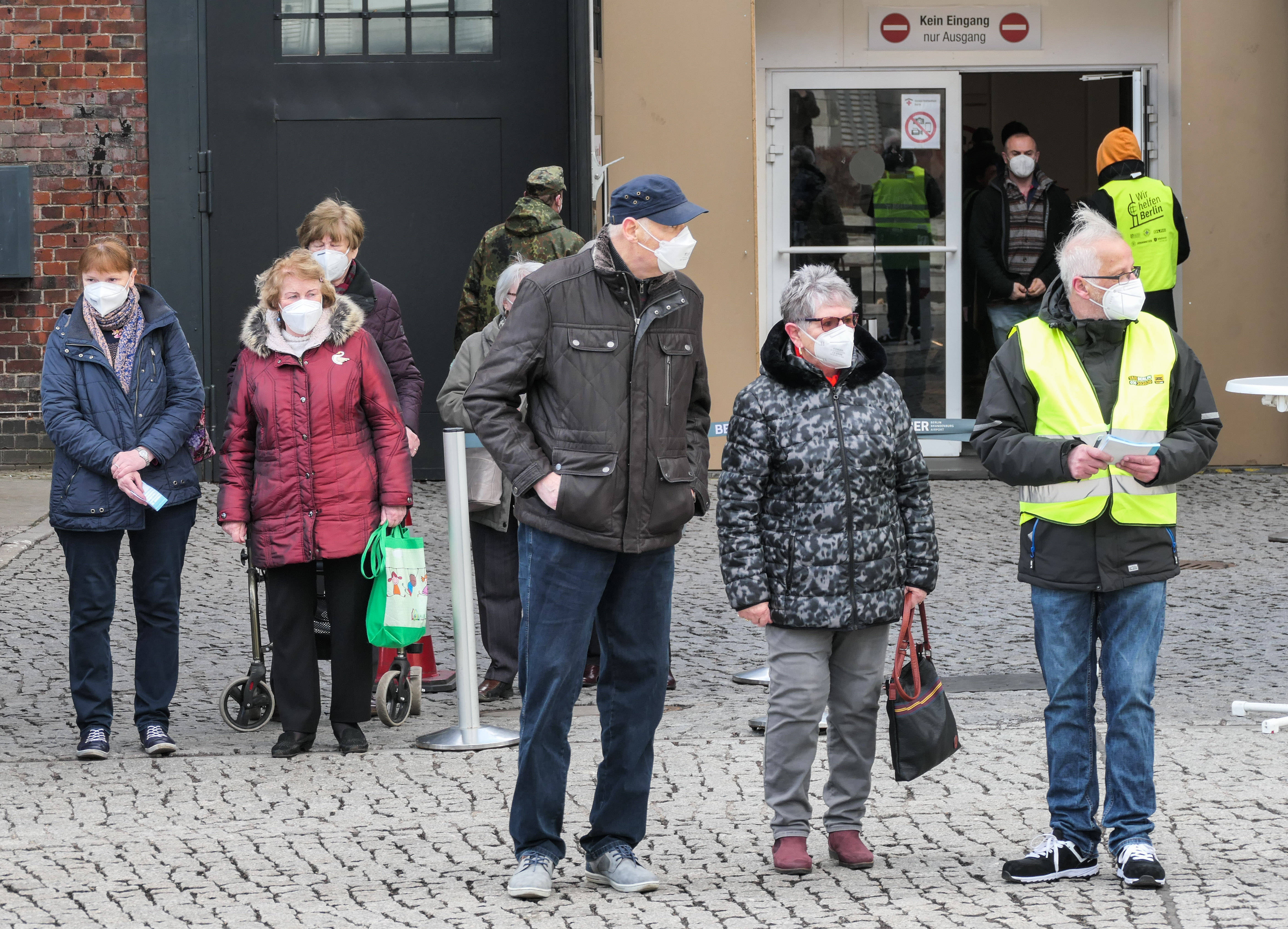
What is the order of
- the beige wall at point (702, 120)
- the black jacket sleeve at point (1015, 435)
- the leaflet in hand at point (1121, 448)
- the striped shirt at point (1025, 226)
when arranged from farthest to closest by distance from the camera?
the striped shirt at point (1025, 226)
the beige wall at point (702, 120)
the black jacket sleeve at point (1015, 435)
the leaflet in hand at point (1121, 448)

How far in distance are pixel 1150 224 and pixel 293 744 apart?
7.09 meters

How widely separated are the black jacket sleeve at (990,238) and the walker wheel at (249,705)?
692 cm

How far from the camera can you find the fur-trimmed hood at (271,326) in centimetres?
629

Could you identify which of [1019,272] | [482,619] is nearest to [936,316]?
[1019,272]

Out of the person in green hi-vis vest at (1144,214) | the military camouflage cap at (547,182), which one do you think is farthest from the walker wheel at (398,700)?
the person in green hi-vis vest at (1144,214)

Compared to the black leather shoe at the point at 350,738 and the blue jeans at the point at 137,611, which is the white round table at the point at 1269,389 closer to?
the black leather shoe at the point at 350,738

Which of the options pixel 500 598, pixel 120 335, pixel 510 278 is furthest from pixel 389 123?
pixel 120 335

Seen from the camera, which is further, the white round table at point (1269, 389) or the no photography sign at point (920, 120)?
the no photography sign at point (920, 120)

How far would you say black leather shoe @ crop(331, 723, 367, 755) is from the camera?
641cm

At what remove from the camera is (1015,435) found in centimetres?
492

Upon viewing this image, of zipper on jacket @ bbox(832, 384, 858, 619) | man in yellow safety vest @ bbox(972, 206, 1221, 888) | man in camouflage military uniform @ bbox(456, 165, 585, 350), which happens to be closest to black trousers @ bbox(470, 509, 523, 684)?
man in camouflage military uniform @ bbox(456, 165, 585, 350)

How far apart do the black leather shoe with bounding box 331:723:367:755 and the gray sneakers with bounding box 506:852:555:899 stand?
65.7 inches

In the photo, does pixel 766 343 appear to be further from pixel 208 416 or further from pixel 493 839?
pixel 208 416

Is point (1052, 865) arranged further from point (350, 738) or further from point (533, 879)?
point (350, 738)
